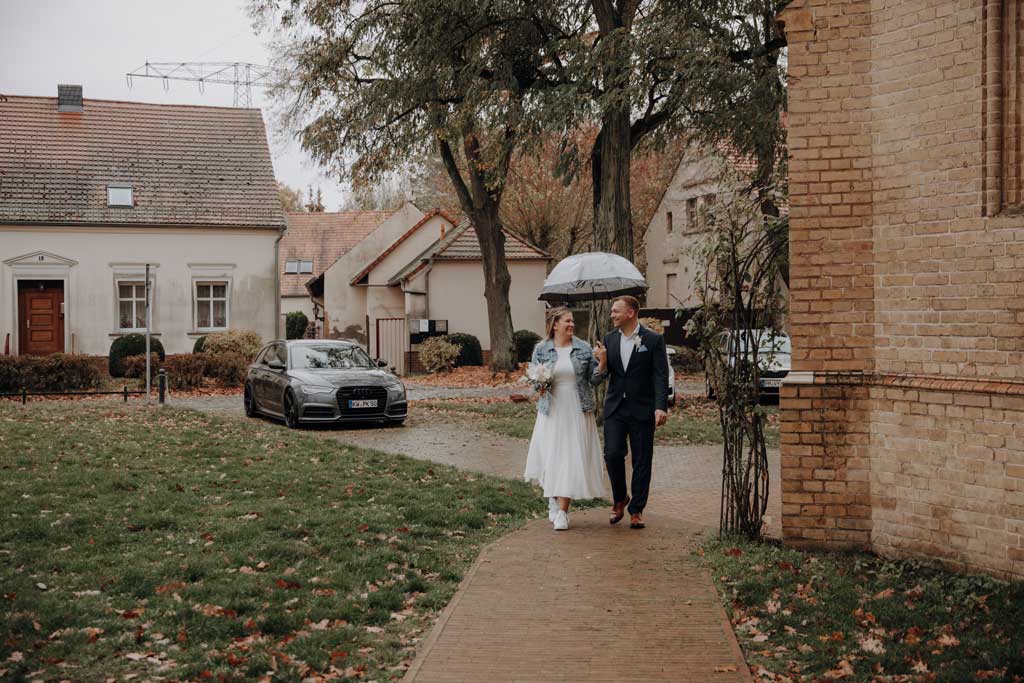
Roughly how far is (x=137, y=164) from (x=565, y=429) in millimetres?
32219

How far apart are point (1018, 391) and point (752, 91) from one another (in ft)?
41.3

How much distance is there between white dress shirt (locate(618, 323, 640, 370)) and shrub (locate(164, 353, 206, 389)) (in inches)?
819

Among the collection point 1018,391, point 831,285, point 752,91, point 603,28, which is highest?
point 603,28

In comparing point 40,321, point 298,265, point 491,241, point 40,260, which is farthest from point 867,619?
point 298,265

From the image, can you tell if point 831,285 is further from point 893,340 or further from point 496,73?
point 496,73

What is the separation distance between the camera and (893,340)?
7348mm

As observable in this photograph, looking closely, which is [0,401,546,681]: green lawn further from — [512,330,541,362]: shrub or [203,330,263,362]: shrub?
[512,330,541,362]: shrub

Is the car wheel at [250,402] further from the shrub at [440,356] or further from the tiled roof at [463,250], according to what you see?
the tiled roof at [463,250]

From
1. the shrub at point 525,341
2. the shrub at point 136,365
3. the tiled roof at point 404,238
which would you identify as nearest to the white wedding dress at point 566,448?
the shrub at point 136,365

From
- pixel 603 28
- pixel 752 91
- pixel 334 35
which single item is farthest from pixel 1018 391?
pixel 334 35

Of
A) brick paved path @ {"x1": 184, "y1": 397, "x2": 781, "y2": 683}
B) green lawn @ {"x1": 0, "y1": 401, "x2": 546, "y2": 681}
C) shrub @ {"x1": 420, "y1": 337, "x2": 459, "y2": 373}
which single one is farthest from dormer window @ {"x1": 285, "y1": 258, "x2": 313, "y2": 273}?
brick paved path @ {"x1": 184, "y1": 397, "x2": 781, "y2": 683}

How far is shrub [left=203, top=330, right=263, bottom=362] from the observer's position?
32750mm

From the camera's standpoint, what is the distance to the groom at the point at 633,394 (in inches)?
350

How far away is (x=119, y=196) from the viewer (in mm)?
35906
